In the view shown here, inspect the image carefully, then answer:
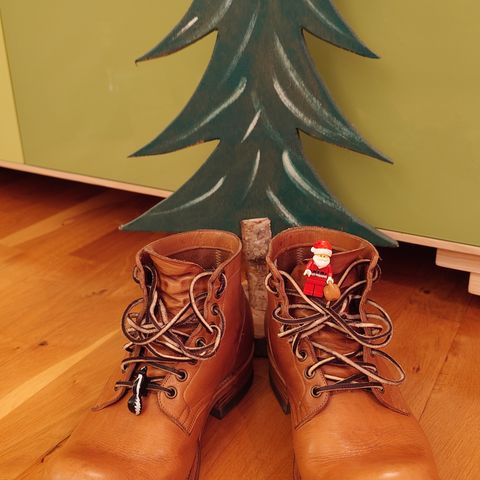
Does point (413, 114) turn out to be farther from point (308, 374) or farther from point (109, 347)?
point (109, 347)

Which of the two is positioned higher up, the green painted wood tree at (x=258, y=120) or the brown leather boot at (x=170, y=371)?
the green painted wood tree at (x=258, y=120)

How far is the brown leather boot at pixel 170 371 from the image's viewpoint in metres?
0.55

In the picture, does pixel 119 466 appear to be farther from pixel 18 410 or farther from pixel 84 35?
pixel 84 35

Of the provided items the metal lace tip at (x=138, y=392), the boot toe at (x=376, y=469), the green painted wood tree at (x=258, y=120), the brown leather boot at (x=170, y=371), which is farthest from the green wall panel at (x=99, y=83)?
the boot toe at (x=376, y=469)

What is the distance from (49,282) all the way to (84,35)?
0.45 m

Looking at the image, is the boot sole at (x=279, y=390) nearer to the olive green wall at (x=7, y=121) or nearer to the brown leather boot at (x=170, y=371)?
the brown leather boot at (x=170, y=371)

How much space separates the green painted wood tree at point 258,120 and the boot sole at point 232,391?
242 mm

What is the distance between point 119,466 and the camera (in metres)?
0.54

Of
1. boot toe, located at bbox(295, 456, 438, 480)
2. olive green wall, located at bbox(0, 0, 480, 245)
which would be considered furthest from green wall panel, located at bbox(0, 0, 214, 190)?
boot toe, located at bbox(295, 456, 438, 480)

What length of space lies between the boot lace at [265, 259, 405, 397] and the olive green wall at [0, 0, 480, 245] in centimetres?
27

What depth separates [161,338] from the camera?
0.63 metres

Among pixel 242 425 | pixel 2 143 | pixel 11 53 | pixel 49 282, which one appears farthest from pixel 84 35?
pixel 242 425

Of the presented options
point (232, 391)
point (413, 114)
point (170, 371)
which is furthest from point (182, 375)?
point (413, 114)

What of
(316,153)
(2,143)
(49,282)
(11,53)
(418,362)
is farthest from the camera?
(2,143)
